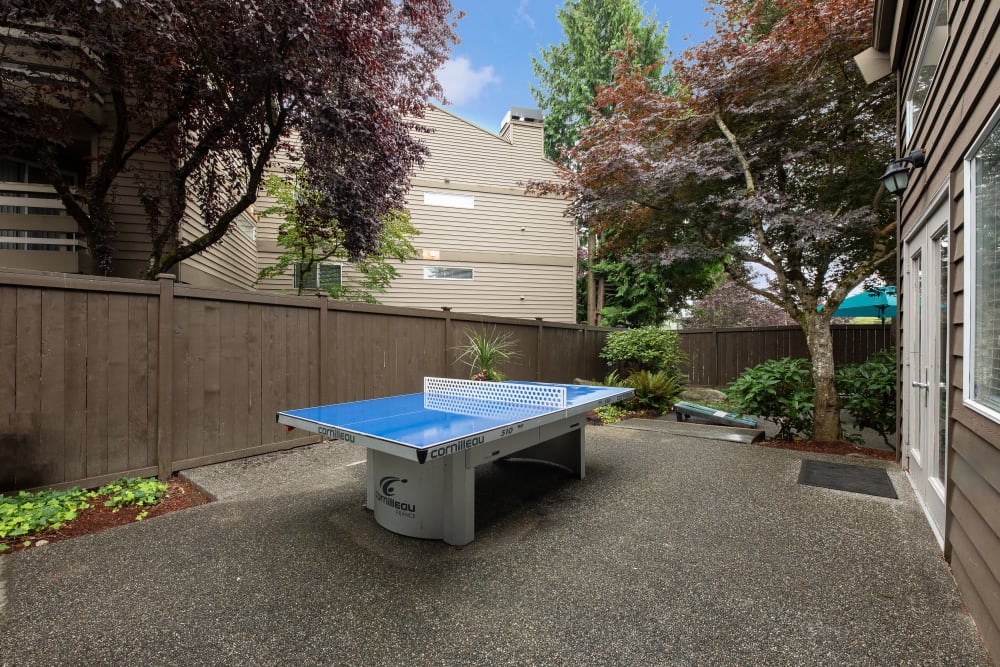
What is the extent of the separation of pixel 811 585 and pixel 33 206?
9.55 meters

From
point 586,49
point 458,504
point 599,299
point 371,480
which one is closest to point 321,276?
point 371,480

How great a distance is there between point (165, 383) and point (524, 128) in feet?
41.1

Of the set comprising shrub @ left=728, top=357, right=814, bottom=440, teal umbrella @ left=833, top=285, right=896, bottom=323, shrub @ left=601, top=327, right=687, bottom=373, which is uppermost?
teal umbrella @ left=833, top=285, right=896, bottom=323

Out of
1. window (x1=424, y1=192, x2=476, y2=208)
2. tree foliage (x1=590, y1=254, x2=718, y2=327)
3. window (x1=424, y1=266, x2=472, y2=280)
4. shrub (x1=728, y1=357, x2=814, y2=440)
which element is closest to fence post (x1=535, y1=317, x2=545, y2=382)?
shrub (x1=728, y1=357, x2=814, y2=440)

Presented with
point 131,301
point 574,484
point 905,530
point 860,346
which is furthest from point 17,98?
point 860,346

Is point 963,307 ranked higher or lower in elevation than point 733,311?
lower

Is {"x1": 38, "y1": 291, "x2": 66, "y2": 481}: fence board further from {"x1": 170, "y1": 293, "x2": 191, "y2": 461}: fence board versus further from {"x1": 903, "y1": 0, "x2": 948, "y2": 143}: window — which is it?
{"x1": 903, "y1": 0, "x2": 948, "y2": 143}: window

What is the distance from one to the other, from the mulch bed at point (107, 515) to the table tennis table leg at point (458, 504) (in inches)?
88.3

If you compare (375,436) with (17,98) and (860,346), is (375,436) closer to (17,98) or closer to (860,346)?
(17,98)

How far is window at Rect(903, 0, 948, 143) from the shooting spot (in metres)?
3.40

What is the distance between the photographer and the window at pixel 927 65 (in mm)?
3404

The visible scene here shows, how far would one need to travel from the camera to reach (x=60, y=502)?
131 inches

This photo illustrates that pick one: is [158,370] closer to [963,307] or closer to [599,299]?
[963,307]

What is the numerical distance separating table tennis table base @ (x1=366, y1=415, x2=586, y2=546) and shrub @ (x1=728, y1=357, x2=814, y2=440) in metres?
4.28
